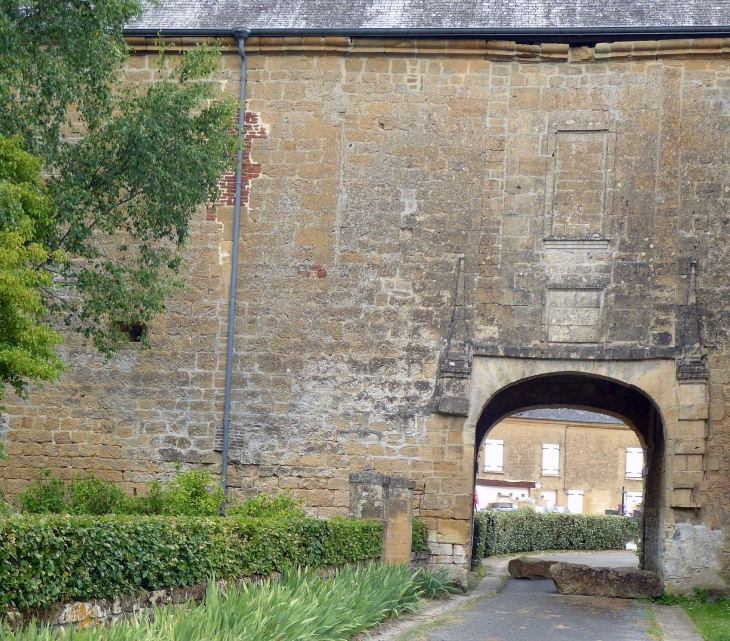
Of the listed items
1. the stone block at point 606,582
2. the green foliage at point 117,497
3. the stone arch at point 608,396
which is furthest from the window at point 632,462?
the green foliage at point 117,497

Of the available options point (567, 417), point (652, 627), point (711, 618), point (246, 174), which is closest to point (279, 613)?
point (652, 627)

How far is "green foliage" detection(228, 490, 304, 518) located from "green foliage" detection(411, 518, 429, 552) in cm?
156

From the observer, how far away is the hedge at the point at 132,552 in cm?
574

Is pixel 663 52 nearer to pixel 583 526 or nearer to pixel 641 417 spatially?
pixel 641 417

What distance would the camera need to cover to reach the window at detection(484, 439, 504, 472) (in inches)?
1548

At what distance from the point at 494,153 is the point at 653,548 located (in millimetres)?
6526

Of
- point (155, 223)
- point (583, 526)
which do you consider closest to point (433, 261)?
point (155, 223)

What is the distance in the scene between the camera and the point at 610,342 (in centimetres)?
1447

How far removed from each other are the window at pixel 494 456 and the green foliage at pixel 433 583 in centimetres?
2566

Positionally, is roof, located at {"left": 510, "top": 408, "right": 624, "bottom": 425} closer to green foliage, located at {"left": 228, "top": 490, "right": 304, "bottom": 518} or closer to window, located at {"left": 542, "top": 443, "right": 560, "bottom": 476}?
window, located at {"left": 542, "top": 443, "right": 560, "bottom": 476}

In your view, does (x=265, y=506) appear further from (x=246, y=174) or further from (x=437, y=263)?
(x=246, y=174)

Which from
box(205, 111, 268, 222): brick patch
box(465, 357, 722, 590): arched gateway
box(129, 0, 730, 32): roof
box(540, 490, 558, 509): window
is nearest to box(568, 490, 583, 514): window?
box(540, 490, 558, 509): window

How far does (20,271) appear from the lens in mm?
9625

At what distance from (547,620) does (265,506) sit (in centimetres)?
387
